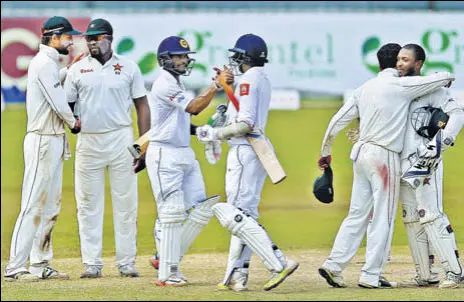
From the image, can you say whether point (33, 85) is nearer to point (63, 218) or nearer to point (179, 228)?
point (179, 228)

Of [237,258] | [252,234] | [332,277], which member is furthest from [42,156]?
[332,277]

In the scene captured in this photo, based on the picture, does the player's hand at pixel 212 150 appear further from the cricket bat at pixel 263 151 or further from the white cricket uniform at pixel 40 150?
the white cricket uniform at pixel 40 150

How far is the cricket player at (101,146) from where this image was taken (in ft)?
34.7

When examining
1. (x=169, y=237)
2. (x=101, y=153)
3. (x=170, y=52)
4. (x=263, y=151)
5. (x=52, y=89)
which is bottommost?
(x=169, y=237)

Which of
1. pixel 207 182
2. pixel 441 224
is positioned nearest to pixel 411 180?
pixel 441 224

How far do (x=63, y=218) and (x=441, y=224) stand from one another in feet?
24.1

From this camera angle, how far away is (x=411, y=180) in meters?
9.21

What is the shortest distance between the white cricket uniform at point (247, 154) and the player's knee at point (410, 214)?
120 centimetres

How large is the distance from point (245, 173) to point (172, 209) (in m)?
0.66

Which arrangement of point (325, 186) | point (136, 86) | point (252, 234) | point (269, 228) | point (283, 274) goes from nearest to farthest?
point (283, 274) < point (252, 234) < point (325, 186) < point (136, 86) < point (269, 228)

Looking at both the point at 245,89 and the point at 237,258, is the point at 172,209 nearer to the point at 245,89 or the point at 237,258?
the point at 237,258

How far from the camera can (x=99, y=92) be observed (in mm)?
10594

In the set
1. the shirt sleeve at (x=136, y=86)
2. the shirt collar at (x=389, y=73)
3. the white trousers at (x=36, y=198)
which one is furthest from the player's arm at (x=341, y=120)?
the white trousers at (x=36, y=198)

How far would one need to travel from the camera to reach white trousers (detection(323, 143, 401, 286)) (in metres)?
9.25
